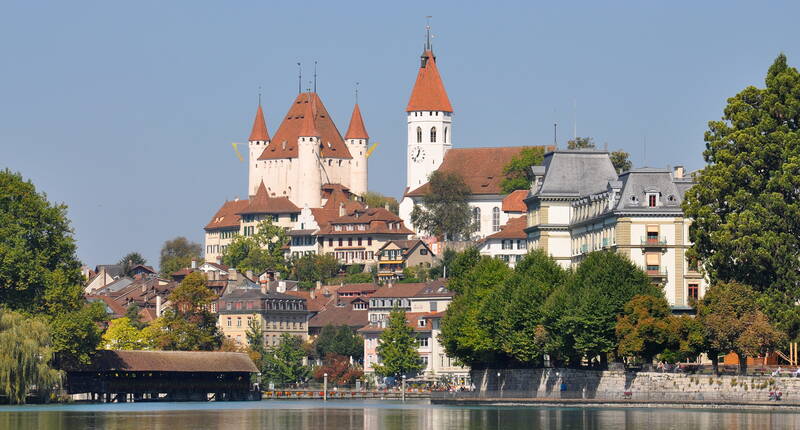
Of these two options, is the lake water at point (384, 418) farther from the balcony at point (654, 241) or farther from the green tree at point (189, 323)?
the green tree at point (189, 323)

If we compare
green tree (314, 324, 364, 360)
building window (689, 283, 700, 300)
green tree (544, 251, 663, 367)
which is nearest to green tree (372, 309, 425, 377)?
green tree (314, 324, 364, 360)

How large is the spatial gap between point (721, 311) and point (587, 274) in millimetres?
13576

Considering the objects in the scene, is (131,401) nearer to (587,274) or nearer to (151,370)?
(151,370)

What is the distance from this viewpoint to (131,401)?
485ft

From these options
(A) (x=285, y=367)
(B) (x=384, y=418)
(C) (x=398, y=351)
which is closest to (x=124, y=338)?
(A) (x=285, y=367)

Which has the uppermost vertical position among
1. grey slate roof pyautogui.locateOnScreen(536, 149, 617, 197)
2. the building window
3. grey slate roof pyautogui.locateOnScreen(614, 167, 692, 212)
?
grey slate roof pyautogui.locateOnScreen(536, 149, 617, 197)

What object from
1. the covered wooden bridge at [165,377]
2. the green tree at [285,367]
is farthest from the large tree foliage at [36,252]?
the green tree at [285,367]

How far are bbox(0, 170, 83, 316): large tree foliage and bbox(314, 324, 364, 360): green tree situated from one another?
2279 inches

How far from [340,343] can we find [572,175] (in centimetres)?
4706

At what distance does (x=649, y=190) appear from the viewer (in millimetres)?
129125

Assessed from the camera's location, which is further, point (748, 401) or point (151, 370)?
point (151, 370)

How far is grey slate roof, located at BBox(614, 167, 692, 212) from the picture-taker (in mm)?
128500

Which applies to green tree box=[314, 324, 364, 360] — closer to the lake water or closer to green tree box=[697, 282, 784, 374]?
the lake water

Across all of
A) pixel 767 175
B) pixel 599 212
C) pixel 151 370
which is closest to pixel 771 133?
pixel 767 175
